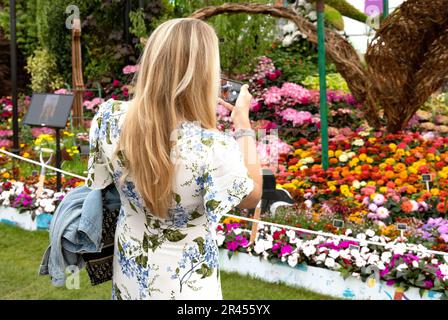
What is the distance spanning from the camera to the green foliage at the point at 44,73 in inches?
446

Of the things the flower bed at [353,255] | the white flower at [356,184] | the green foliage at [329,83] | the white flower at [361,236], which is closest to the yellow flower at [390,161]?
the white flower at [356,184]

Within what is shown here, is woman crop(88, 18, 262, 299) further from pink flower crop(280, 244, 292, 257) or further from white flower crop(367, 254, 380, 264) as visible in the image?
pink flower crop(280, 244, 292, 257)

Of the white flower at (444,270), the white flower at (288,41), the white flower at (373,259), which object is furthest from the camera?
the white flower at (288,41)

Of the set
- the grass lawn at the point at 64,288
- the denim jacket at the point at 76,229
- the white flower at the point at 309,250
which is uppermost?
the denim jacket at the point at 76,229

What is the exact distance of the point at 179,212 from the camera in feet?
6.22

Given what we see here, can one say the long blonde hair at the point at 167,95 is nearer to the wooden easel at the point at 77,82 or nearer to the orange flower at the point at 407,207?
the orange flower at the point at 407,207

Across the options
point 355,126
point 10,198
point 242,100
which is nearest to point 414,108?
point 355,126

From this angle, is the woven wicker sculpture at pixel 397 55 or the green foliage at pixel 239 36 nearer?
the woven wicker sculpture at pixel 397 55

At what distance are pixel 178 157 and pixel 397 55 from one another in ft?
16.3

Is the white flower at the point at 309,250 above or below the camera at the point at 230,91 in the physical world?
below

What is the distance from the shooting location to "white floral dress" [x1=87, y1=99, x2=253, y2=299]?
1.80m

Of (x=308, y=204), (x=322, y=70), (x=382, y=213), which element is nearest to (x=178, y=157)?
(x=382, y=213)

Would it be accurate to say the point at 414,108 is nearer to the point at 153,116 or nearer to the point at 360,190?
the point at 360,190

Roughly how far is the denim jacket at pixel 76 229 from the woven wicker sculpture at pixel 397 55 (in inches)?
173
